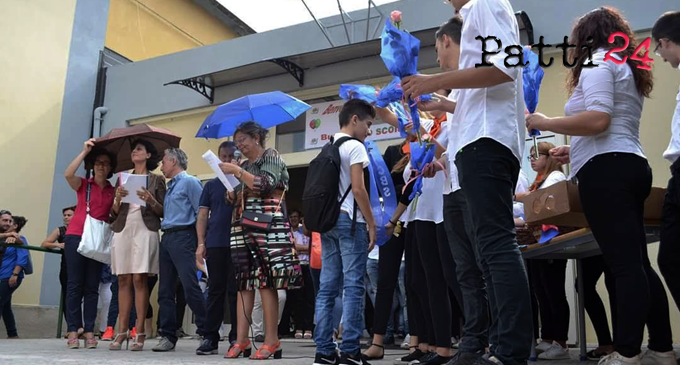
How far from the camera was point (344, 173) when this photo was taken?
396 centimetres

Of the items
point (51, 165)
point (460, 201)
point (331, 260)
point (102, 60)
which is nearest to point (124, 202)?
point (331, 260)

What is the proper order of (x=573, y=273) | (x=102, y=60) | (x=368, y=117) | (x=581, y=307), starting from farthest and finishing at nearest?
1. (x=102, y=60)
2. (x=573, y=273)
3. (x=581, y=307)
4. (x=368, y=117)

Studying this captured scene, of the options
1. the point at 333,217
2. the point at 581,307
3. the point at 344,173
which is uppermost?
the point at 344,173

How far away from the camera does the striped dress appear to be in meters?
4.54

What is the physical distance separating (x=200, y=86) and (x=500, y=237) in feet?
28.3

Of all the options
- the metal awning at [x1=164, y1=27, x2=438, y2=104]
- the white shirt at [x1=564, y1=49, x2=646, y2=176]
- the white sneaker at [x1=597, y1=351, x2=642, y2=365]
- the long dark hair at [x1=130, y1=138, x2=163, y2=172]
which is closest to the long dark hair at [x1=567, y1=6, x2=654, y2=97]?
the white shirt at [x1=564, y1=49, x2=646, y2=176]

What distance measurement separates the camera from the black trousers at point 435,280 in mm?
3840

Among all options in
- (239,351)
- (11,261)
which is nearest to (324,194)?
(239,351)

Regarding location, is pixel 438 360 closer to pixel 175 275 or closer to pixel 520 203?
pixel 520 203

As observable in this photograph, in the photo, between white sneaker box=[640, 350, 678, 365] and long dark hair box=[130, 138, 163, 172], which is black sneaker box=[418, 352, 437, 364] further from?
long dark hair box=[130, 138, 163, 172]

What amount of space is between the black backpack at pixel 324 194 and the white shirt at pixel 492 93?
52.5 inches

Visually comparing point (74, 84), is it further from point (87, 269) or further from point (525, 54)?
point (525, 54)

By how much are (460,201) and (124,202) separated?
353 centimetres

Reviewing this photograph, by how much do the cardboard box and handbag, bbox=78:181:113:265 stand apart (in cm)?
385
